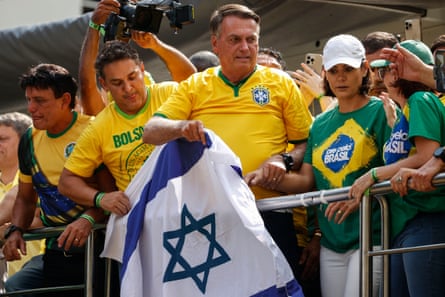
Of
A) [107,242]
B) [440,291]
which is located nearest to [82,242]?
[107,242]

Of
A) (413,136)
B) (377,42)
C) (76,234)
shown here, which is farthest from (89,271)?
(413,136)

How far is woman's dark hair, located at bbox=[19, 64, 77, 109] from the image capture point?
7336 mm

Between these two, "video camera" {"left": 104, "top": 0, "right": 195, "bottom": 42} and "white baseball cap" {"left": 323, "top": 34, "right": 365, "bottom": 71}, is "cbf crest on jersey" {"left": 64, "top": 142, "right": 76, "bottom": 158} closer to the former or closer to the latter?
"video camera" {"left": 104, "top": 0, "right": 195, "bottom": 42}

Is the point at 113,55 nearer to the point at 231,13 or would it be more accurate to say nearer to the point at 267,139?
the point at 231,13

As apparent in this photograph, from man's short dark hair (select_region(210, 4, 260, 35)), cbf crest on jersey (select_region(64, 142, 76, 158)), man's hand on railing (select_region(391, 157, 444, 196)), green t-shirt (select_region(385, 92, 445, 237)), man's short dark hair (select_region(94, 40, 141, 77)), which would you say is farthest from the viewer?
cbf crest on jersey (select_region(64, 142, 76, 158))

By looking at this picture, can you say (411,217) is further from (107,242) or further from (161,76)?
(161,76)

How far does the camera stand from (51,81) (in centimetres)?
736

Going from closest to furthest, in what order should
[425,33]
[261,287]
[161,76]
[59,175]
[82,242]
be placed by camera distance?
[261,287] < [82,242] < [59,175] < [425,33] < [161,76]

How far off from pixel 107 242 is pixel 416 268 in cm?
187

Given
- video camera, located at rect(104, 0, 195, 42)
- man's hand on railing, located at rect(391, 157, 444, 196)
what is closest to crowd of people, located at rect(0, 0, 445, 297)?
man's hand on railing, located at rect(391, 157, 444, 196)

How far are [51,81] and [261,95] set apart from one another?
1713 millimetres

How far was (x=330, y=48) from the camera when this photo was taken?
609 centimetres

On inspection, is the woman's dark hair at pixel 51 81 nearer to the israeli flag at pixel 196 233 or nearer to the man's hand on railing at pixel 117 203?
the man's hand on railing at pixel 117 203

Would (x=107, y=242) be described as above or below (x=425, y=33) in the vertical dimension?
below
